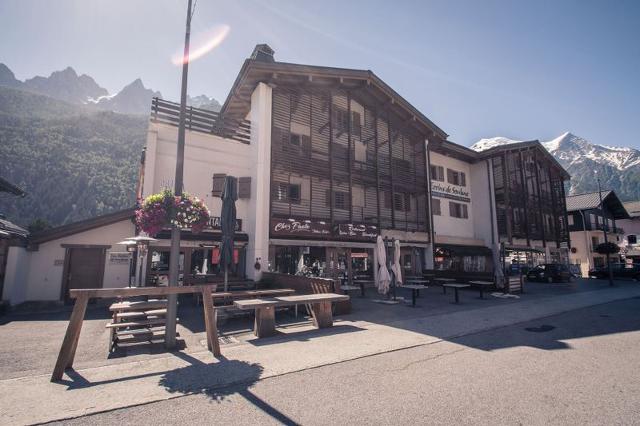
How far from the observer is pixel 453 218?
86.6 ft

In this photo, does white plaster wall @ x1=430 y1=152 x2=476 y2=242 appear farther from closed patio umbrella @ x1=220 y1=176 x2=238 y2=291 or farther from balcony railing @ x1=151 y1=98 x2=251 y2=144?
closed patio umbrella @ x1=220 y1=176 x2=238 y2=291

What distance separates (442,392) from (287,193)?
1434 centimetres

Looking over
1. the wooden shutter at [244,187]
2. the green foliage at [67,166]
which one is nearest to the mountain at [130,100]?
the green foliage at [67,166]

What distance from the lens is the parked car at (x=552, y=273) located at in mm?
24719

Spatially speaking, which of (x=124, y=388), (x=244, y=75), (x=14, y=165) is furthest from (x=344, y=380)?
(x=14, y=165)

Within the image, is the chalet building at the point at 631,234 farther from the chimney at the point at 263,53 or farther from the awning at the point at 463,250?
the chimney at the point at 263,53

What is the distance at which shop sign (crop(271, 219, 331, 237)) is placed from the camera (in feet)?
54.0

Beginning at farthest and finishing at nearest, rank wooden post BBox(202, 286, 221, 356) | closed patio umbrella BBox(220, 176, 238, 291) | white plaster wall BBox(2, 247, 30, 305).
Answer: white plaster wall BBox(2, 247, 30, 305)
closed patio umbrella BBox(220, 176, 238, 291)
wooden post BBox(202, 286, 221, 356)

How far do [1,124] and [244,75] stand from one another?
97.8 m

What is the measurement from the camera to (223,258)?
9789mm

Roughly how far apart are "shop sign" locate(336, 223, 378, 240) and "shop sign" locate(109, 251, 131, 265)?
1077 cm

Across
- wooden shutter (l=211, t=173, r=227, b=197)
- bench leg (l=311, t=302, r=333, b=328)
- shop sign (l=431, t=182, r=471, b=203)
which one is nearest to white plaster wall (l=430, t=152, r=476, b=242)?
shop sign (l=431, t=182, r=471, b=203)

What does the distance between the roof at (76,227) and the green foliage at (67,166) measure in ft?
211

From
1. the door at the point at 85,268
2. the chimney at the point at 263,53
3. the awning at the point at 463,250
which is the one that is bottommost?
the door at the point at 85,268
